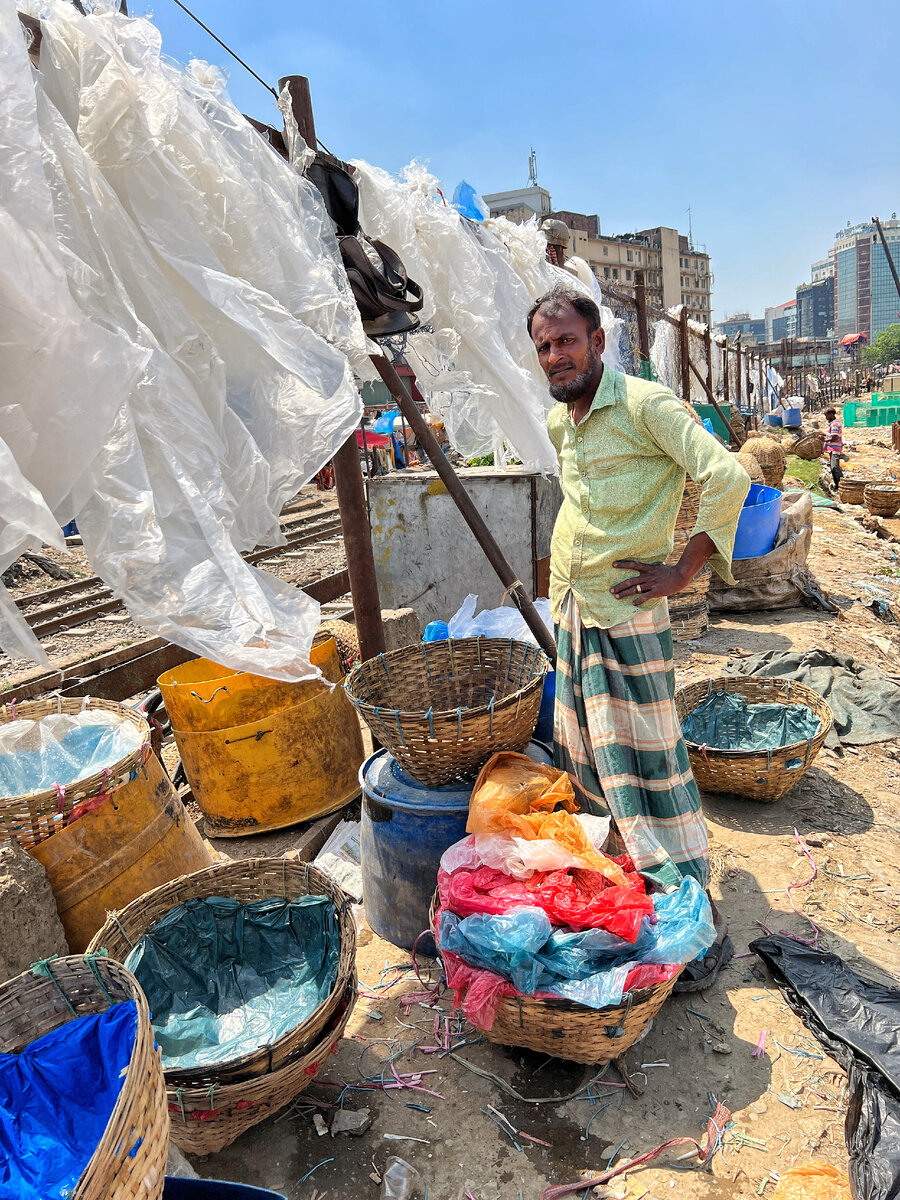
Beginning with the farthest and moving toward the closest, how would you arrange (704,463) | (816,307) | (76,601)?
(816,307), (76,601), (704,463)

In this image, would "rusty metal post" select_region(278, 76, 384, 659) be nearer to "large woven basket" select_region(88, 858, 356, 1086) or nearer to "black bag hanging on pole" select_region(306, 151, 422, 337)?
"black bag hanging on pole" select_region(306, 151, 422, 337)

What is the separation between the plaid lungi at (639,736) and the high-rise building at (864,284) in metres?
183

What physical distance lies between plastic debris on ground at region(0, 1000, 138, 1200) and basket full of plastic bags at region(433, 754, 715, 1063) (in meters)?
0.85

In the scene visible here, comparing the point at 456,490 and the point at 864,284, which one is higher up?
the point at 864,284

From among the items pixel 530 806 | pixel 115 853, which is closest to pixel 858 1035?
pixel 530 806

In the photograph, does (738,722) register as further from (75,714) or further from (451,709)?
(75,714)

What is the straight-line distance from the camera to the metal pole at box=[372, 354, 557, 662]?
3.10 metres

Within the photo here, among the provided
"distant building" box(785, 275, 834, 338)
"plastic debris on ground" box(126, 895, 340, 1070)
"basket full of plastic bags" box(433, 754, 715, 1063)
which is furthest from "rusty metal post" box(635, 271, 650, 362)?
"distant building" box(785, 275, 834, 338)

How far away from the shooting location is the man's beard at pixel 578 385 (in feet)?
7.69

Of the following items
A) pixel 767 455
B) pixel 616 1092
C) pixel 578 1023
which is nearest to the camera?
pixel 578 1023

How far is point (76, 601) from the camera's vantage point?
9.37 metres

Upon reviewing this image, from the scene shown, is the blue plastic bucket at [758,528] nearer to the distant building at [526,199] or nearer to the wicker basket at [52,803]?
the wicker basket at [52,803]

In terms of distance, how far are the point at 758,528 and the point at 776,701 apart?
2535 mm

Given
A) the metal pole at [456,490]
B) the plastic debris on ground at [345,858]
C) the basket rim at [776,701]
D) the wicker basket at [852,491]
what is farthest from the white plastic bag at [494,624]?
the wicker basket at [852,491]
